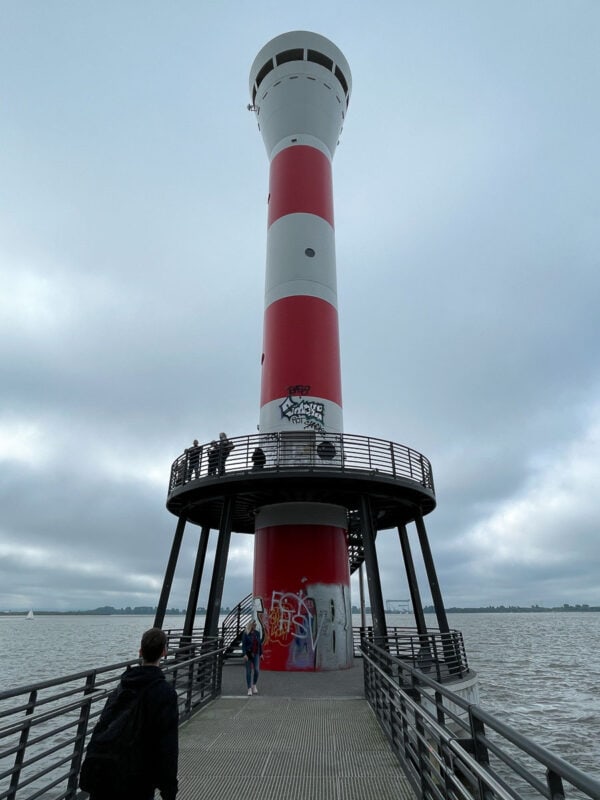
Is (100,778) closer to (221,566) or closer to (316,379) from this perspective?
(221,566)

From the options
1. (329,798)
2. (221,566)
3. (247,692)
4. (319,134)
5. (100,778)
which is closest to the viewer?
(100,778)

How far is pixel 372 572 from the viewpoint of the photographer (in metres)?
15.1

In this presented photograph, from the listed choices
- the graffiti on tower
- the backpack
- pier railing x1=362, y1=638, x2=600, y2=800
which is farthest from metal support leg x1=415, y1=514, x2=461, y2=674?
the backpack

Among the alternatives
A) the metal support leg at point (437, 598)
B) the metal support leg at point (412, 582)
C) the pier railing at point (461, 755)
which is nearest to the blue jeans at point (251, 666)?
the pier railing at point (461, 755)

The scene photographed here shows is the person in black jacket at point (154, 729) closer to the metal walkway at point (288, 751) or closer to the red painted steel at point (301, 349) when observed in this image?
the metal walkway at point (288, 751)

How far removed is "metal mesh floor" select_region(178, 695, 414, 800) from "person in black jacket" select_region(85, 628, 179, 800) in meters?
2.91

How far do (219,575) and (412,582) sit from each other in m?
6.71

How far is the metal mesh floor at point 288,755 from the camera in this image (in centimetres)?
608

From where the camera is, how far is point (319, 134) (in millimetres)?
23031

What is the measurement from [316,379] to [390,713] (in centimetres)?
1203

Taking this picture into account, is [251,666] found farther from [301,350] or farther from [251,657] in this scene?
[301,350]

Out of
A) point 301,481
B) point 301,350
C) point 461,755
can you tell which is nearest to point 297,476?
point 301,481

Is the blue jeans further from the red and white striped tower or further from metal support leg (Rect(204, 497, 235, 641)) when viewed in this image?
the red and white striped tower

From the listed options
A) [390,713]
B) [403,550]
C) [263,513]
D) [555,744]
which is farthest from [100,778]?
[555,744]
